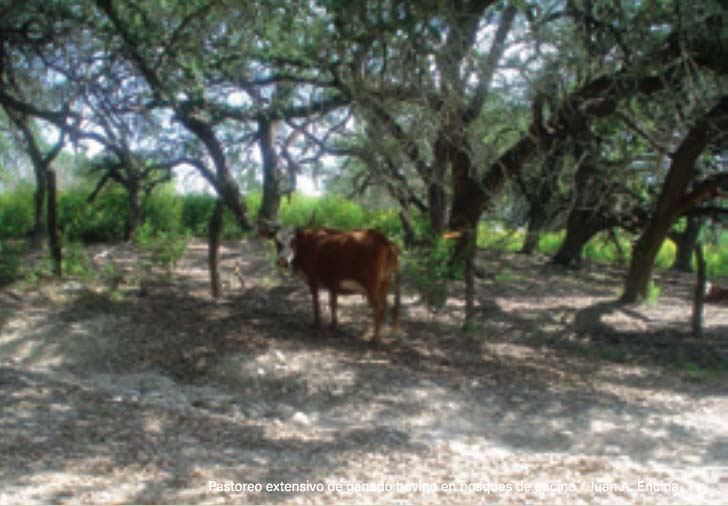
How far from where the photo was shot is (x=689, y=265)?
23.4m

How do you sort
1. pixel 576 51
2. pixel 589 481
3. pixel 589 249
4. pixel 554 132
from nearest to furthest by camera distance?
pixel 589 481, pixel 576 51, pixel 554 132, pixel 589 249

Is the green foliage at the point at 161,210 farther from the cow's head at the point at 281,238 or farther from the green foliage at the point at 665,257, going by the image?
the green foliage at the point at 665,257

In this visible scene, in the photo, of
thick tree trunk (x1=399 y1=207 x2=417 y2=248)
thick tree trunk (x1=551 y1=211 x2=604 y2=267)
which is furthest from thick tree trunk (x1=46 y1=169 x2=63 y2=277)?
thick tree trunk (x1=551 y1=211 x2=604 y2=267)

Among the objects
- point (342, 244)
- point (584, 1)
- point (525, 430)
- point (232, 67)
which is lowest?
point (525, 430)

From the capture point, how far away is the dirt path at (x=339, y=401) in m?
5.05

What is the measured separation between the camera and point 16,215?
17.5 meters

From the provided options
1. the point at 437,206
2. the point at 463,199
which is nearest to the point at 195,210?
the point at 437,206

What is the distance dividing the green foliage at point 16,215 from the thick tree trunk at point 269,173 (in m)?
7.35

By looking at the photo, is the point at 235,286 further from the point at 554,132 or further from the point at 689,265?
the point at 689,265

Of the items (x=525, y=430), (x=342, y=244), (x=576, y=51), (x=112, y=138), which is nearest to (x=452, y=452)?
(x=525, y=430)

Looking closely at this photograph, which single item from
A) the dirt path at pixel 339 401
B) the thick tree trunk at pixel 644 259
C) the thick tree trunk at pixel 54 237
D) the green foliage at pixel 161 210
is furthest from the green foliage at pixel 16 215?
the thick tree trunk at pixel 644 259

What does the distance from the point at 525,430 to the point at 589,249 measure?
17.2 meters

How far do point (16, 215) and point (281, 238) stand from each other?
32.3 ft

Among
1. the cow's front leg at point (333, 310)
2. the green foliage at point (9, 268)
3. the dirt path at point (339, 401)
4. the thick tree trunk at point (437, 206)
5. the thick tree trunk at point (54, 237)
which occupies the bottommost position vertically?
the dirt path at point (339, 401)
